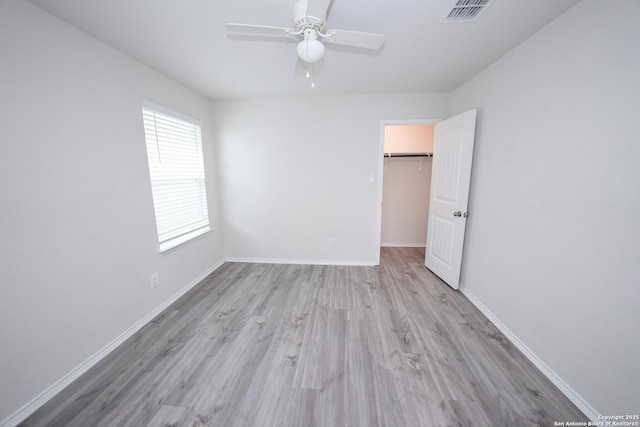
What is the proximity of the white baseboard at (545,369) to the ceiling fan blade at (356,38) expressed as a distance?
251 centimetres

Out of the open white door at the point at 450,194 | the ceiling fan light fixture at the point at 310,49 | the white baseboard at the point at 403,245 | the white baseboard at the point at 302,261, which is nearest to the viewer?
the ceiling fan light fixture at the point at 310,49

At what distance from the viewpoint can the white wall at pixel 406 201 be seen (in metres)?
3.93

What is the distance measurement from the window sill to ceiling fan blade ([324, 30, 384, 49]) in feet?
8.03

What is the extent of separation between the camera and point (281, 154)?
3139 millimetres

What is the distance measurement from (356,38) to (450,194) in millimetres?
2046

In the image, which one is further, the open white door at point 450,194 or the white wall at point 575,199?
the open white door at point 450,194

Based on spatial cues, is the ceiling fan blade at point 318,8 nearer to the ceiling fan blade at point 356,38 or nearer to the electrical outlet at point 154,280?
the ceiling fan blade at point 356,38

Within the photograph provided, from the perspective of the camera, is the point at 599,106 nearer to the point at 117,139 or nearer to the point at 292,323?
the point at 292,323

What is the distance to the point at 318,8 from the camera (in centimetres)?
118

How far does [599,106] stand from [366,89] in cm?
207

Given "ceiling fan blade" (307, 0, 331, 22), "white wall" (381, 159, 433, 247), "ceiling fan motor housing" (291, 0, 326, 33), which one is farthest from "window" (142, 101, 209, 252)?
"white wall" (381, 159, 433, 247)

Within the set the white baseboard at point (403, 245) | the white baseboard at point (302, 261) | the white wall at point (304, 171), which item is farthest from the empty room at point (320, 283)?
the white baseboard at point (403, 245)

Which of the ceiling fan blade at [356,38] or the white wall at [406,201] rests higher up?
the ceiling fan blade at [356,38]

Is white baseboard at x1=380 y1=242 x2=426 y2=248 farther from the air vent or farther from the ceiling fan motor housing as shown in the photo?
the ceiling fan motor housing
